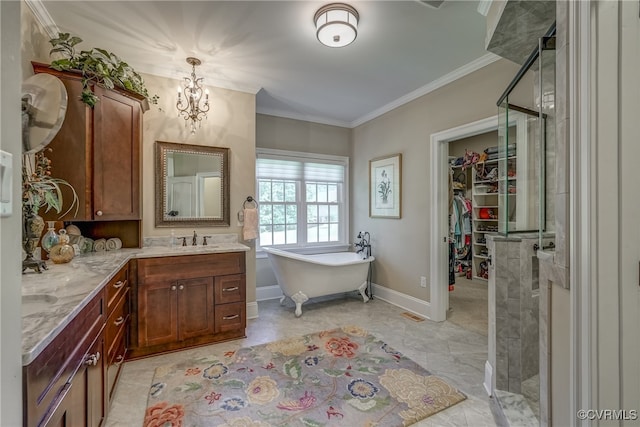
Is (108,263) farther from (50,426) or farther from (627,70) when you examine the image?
(627,70)

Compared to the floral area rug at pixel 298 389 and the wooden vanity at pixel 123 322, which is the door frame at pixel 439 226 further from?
the wooden vanity at pixel 123 322

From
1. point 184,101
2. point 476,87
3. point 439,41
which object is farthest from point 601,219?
point 184,101

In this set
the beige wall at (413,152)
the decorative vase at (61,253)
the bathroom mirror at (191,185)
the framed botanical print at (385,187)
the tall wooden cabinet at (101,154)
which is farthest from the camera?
the framed botanical print at (385,187)

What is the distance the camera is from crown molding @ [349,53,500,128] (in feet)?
8.72

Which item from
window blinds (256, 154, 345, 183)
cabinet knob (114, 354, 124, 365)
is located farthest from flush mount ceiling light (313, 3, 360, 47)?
cabinet knob (114, 354, 124, 365)

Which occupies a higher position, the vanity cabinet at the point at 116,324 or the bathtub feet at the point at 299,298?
the vanity cabinet at the point at 116,324

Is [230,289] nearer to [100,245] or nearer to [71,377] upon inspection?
[100,245]

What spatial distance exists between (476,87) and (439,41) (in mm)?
696

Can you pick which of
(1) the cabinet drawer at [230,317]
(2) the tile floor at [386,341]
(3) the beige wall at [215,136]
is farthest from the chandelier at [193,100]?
(2) the tile floor at [386,341]

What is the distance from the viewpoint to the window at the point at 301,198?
4047 millimetres

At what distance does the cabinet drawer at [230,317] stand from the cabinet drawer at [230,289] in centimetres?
5

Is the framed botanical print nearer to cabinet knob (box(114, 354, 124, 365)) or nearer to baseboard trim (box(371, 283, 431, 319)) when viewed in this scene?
baseboard trim (box(371, 283, 431, 319))

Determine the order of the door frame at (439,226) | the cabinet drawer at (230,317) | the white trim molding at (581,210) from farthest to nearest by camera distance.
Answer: the door frame at (439,226), the cabinet drawer at (230,317), the white trim molding at (581,210)

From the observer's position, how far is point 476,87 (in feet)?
9.14
